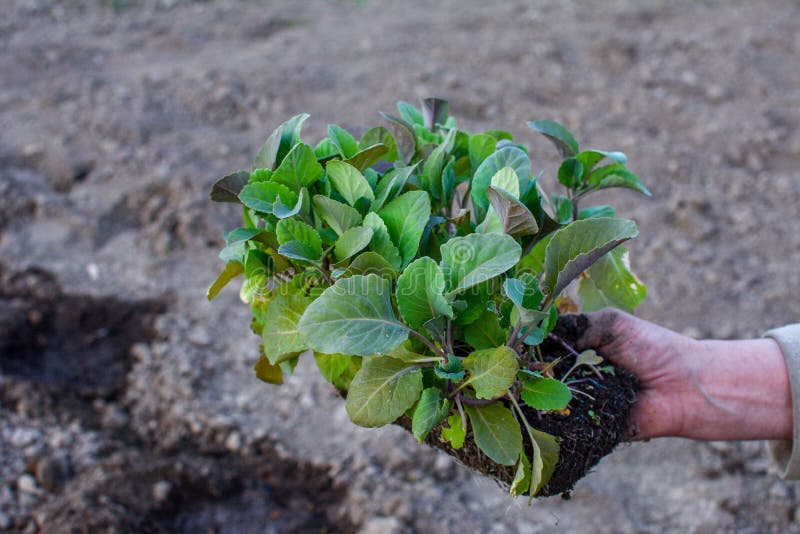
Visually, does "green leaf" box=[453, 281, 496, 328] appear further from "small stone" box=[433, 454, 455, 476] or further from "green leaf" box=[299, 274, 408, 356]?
"small stone" box=[433, 454, 455, 476]

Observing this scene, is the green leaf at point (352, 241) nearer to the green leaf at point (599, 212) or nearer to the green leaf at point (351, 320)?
the green leaf at point (351, 320)

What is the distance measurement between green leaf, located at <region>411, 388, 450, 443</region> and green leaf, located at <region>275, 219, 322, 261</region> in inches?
10.9

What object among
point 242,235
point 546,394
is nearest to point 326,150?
point 242,235

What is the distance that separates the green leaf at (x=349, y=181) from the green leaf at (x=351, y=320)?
17 centimetres

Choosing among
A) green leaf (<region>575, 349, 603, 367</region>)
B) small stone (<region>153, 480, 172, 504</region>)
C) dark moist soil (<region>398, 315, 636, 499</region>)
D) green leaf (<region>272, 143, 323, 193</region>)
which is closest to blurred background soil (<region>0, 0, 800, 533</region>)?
small stone (<region>153, 480, 172, 504</region>)

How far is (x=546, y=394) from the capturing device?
116cm

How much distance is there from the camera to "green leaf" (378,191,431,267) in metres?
1.16

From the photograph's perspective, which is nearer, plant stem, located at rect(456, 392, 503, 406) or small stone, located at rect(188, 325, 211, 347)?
plant stem, located at rect(456, 392, 503, 406)

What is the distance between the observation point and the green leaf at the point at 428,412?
110 centimetres

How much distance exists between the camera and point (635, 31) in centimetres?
434

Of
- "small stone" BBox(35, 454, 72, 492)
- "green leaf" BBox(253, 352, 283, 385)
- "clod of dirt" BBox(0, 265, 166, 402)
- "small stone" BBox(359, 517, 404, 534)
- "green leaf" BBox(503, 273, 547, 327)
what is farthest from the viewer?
"clod of dirt" BBox(0, 265, 166, 402)

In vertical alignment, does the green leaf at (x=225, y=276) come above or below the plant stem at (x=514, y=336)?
above

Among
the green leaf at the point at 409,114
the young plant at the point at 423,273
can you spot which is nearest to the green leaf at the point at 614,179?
the young plant at the point at 423,273

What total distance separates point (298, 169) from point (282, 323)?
0.85 ft
